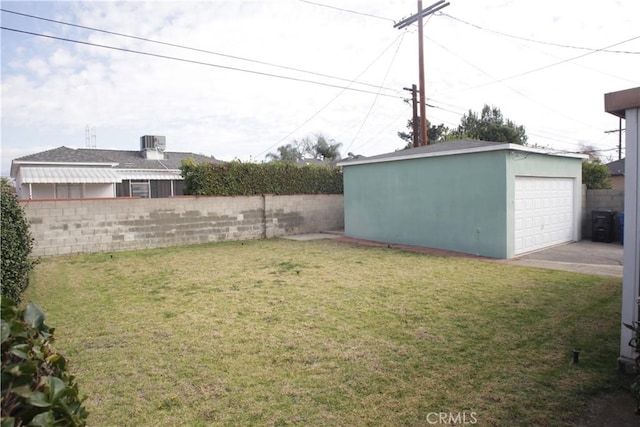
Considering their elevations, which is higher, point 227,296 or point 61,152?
point 61,152

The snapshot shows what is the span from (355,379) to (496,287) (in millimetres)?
4222

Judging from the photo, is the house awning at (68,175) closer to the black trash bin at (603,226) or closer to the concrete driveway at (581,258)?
the concrete driveway at (581,258)

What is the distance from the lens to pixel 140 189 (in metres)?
23.3

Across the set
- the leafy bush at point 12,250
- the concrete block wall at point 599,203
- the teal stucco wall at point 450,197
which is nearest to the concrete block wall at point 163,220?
the teal stucco wall at point 450,197

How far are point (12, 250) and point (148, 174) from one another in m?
19.2

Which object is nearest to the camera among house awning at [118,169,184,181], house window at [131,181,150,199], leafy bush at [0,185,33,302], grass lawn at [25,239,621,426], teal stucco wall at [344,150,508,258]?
grass lawn at [25,239,621,426]

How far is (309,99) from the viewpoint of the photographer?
1950 centimetres

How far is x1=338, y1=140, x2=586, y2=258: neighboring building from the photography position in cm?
977

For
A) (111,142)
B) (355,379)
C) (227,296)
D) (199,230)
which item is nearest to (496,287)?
(355,379)

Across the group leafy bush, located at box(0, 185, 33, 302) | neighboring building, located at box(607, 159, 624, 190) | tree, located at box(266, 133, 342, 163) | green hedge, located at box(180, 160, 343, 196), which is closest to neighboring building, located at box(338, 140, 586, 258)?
green hedge, located at box(180, 160, 343, 196)

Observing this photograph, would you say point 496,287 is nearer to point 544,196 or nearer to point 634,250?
point 634,250

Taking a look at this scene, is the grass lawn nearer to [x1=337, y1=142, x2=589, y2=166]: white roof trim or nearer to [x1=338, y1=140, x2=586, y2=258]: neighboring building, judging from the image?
[x1=338, y1=140, x2=586, y2=258]: neighboring building

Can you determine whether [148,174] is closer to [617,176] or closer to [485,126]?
[485,126]

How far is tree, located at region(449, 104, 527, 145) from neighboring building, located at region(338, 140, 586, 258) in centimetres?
1534
